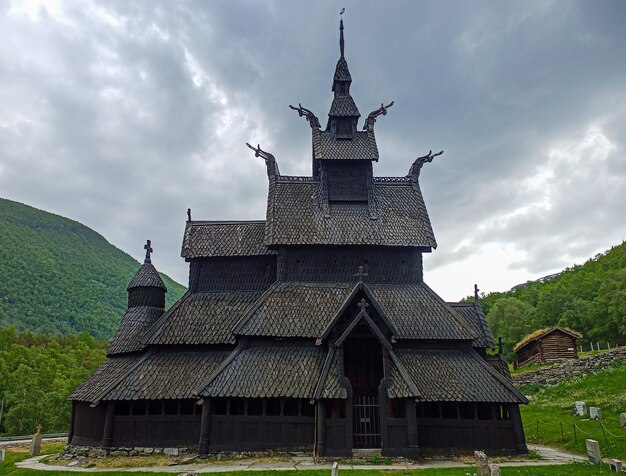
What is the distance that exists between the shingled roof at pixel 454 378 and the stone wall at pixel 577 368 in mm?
21065

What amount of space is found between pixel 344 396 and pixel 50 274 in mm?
140795

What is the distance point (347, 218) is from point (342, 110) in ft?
24.1

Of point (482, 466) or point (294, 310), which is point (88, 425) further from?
point (482, 466)

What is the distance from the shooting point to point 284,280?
23797 millimetres

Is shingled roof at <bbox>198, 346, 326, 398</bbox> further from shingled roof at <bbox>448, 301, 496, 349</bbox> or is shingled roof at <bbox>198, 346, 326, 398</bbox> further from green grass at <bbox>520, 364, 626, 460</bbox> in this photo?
green grass at <bbox>520, 364, 626, 460</bbox>

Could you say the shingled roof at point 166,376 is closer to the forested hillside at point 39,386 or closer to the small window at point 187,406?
the small window at point 187,406

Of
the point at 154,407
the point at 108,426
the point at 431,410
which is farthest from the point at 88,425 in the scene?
the point at 431,410

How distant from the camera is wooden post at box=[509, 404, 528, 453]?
19219 mm

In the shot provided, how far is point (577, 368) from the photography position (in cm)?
3847

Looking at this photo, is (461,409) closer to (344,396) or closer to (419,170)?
(344,396)

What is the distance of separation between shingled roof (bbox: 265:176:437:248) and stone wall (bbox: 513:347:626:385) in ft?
71.5

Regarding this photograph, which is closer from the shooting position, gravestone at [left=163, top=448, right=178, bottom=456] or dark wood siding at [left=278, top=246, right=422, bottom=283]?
gravestone at [left=163, top=448, right=178, bottom=456]

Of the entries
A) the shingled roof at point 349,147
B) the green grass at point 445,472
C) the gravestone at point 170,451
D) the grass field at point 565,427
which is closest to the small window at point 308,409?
the green grass at point 445,472

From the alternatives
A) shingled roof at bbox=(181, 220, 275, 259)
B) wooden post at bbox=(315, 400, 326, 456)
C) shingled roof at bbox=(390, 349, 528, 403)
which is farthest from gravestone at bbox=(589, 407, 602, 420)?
shingled roof at bbox=(181, 220, 275, 259)
